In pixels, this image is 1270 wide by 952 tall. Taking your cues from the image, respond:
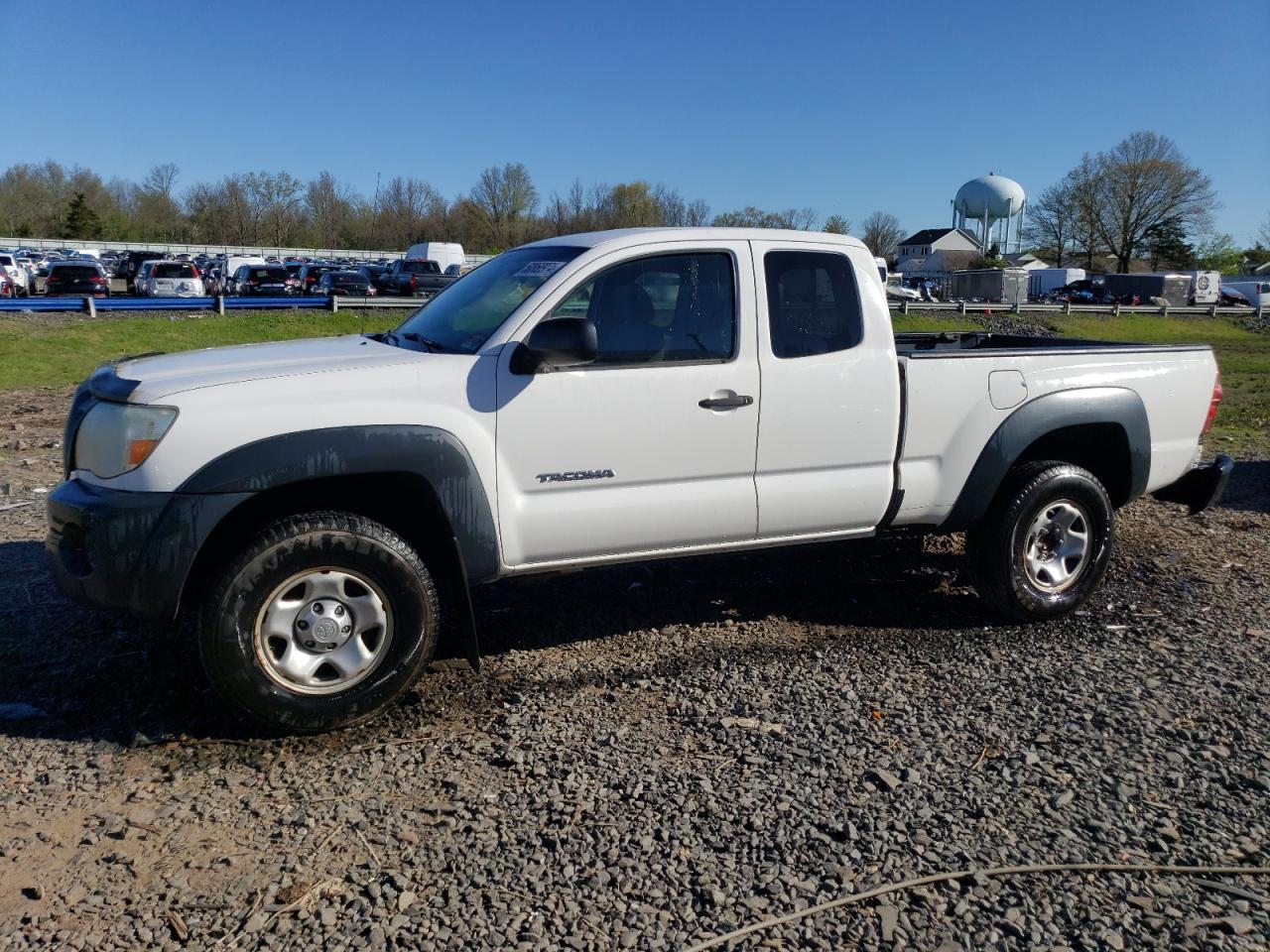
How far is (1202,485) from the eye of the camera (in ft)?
19.7

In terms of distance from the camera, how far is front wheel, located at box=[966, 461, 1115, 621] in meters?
5.27

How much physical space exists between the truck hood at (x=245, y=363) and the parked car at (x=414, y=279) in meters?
29.4

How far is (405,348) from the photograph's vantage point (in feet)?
14.9

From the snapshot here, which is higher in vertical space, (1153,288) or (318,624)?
(1153,288)

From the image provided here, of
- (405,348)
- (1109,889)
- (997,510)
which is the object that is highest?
(405,348)

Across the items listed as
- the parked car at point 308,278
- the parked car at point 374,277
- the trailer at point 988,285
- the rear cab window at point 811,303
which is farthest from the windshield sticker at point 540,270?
the trailer at point 988,285

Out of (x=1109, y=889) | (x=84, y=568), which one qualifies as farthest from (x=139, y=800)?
(x=1109, y=889)

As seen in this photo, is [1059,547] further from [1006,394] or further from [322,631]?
[322,631]

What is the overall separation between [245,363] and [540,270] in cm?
132

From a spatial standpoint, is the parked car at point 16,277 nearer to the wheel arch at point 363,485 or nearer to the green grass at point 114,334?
the green grass at point 114,334

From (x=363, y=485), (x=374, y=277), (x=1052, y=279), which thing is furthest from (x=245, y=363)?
(x=1052, y=279)

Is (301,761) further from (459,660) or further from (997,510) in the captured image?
(997,510)

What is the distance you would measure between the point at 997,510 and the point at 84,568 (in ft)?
13.9

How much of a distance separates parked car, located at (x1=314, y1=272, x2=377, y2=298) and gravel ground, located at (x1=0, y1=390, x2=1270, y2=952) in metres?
29.9
